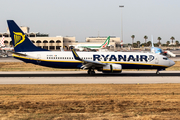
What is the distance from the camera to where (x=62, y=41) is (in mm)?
137250

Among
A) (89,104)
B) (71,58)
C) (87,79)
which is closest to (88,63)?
(71,58)

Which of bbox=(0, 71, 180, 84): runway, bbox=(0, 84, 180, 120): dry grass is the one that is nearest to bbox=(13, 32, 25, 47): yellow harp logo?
bbox=(0, 71, 180, 84): runway

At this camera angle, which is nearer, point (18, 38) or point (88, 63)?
point (88, 63)

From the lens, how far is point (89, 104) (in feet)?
49.4

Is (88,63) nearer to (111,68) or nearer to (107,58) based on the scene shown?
(107,58)

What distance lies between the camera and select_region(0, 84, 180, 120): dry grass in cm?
1255

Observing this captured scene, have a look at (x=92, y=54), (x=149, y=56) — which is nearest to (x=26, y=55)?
(x=92, y=54)

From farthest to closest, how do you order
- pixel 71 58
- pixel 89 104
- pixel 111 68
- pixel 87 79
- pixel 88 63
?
pixel 71 58 < pixel 88 63 < pixel 111 68 < pixel 87 79 < pixel 89 104

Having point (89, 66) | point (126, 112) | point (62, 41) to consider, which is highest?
point (62, 41)

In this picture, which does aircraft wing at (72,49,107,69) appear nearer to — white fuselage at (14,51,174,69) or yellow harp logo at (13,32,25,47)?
white fuselage at (14,51,174,69)

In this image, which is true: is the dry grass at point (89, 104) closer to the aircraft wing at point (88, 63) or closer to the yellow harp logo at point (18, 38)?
the aircraft wing at point (88, 63)

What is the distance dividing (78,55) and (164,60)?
12.5m

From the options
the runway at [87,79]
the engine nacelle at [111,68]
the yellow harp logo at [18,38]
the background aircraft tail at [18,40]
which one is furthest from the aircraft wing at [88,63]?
the yellow harp logo at [18,38]

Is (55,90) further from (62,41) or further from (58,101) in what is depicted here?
(62,41)
